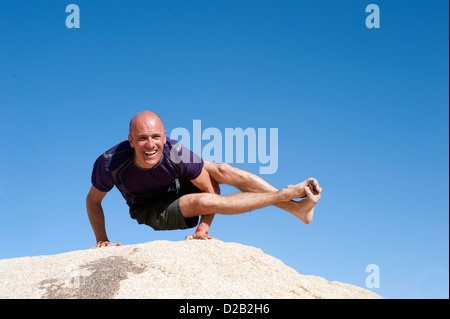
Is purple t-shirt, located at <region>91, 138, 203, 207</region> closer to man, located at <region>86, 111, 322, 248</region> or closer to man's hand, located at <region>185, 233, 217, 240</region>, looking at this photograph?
man, located at <region>86, 111, 322, 248</region>

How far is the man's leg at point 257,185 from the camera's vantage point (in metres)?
4.90

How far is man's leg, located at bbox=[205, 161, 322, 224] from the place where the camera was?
4.90 m

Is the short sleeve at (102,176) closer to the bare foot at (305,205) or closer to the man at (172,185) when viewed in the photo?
the man at (172,185)

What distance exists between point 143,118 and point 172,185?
3.28 ft

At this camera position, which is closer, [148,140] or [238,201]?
[148,140]

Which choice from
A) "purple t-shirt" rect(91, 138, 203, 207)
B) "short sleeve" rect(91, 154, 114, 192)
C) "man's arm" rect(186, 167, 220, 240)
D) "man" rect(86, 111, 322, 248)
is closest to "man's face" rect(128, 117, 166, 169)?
"man" rect(86, 111, 322, 248)

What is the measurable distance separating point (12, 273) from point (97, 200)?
169 cm

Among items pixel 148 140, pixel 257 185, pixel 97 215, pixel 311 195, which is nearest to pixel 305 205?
pixel 311 195

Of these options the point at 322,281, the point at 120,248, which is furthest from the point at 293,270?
the point at 120,248

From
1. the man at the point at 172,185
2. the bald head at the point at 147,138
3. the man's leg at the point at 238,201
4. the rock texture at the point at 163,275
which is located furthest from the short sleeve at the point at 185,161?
the rock texture at the point at 163,275

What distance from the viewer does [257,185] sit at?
17.0ft

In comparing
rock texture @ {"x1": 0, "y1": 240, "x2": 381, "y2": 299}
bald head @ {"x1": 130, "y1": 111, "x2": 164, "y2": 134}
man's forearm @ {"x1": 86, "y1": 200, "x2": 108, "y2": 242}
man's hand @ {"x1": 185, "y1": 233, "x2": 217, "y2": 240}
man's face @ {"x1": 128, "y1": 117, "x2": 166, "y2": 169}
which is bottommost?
rock texture @ {"x1": 0, "y1": 240, "x2": 381, "y2": 299}

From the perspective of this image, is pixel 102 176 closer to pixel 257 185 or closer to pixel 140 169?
pixel 140 169

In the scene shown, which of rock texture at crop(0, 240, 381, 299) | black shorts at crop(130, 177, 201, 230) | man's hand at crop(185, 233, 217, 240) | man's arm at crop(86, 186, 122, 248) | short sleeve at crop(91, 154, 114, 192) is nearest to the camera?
rock texture at crop(0, 240, 381, 299)
